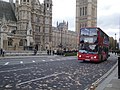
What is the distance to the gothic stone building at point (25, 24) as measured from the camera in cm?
6794

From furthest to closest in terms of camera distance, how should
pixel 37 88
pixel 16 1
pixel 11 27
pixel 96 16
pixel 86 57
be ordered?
pixel 96 16 → pixel 16 1 → pixel 11 27 → pixel 86 57 → pixel 37 88

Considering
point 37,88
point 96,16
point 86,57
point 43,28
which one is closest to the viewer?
point 37,88

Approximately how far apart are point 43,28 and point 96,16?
64949 mm

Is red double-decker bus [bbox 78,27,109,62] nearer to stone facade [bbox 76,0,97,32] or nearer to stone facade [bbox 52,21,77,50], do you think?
stone facade [bbox 52,21,77,50]

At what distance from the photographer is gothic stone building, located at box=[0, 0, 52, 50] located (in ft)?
223

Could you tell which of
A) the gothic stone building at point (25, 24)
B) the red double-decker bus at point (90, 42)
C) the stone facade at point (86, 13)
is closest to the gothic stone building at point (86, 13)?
the stone facade at point (86, 13)

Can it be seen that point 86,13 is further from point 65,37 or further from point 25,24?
point 25,24

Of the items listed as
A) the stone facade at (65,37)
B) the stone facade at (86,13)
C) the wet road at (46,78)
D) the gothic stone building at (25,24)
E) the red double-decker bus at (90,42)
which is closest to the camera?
the wet road at (46,78)

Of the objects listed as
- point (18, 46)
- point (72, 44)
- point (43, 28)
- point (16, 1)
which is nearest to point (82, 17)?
point (72, 44)

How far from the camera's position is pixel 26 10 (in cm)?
7544

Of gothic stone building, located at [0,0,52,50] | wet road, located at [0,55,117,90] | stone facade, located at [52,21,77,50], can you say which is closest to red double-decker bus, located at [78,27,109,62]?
wet road, located at [0,55,117,90]

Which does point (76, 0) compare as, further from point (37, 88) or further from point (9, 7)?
point (37, 88)

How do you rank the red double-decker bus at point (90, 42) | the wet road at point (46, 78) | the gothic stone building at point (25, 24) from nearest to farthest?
the wet road at point (46, 78)
the red double-decker bus at point (90, 42)
the gothic stone building at point (25, 24)

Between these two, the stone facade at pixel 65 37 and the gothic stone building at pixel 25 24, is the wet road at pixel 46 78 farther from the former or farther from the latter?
the stone facade at pixel 65 37
